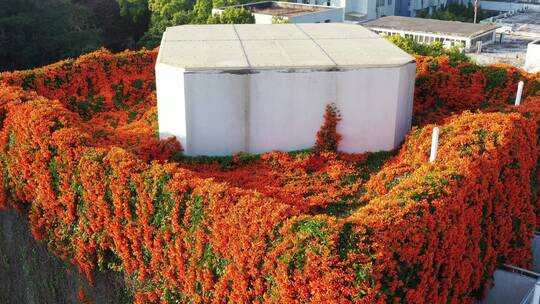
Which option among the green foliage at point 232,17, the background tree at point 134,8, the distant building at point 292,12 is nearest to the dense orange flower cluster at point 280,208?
the green foliage at point 232,17

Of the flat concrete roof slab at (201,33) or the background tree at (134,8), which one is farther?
the background tree at (134,8)

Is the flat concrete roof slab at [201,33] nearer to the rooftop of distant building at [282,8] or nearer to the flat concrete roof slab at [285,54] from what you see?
the flat concrete roof slab at [285,54]

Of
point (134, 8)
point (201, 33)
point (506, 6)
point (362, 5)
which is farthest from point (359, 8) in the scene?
point (201, 33)

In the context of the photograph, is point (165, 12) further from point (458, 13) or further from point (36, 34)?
point (458, 13)

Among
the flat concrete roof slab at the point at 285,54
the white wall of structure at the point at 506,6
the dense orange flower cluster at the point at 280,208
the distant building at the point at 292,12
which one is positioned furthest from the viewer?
the white wall of structure at the point at 506,6

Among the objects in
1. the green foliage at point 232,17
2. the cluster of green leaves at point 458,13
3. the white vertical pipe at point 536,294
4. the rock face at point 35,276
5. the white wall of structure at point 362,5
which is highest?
the green foliage at point 232,17

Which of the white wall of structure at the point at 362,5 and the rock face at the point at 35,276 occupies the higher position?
the white wall of structure at the point at 362,5
